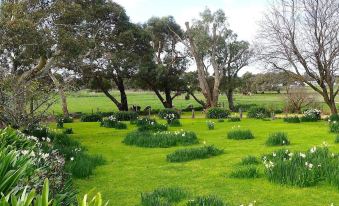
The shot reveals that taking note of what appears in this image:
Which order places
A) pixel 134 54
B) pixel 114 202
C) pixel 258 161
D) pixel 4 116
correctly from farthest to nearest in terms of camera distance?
pixel 134 54 → pixel 4 116 → pixel 258 161 → pixel 114 202

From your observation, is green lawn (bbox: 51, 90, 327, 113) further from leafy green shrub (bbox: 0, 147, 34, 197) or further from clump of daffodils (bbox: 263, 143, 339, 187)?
leafy green shrub (bbox: 0, 147, 34, 197)

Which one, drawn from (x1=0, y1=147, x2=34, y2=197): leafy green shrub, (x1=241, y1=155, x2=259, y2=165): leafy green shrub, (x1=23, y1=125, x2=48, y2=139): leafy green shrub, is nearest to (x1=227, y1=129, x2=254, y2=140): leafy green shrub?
(x1=241, y1=155, x2=259, y2=165): leafy green shrub

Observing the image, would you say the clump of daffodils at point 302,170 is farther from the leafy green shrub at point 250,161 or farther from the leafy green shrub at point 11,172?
the leafy green shrub at point 11,172

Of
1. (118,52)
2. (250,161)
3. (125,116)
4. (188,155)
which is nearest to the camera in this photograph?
(250,161)

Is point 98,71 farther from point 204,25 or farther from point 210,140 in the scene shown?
point 210,140

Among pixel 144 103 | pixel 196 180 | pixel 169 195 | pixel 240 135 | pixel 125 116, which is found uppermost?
pixel 144 103

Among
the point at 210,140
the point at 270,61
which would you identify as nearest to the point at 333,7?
the point at 270,61

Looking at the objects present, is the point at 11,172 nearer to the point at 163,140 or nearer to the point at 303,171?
the point at 303,171

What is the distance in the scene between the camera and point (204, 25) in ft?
128

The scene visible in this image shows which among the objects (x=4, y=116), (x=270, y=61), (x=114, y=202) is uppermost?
(x=270, y=61)

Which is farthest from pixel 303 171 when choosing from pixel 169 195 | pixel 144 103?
pixel 144 103

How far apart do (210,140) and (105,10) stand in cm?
2030

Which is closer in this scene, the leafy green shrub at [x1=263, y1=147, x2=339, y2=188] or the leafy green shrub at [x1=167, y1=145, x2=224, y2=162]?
the leafy green shrub at [x1=263, y1=147, x2=339, y2=188]

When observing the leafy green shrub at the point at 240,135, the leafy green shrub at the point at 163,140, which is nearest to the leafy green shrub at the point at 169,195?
the leafy green shrub at the point at 163,140
